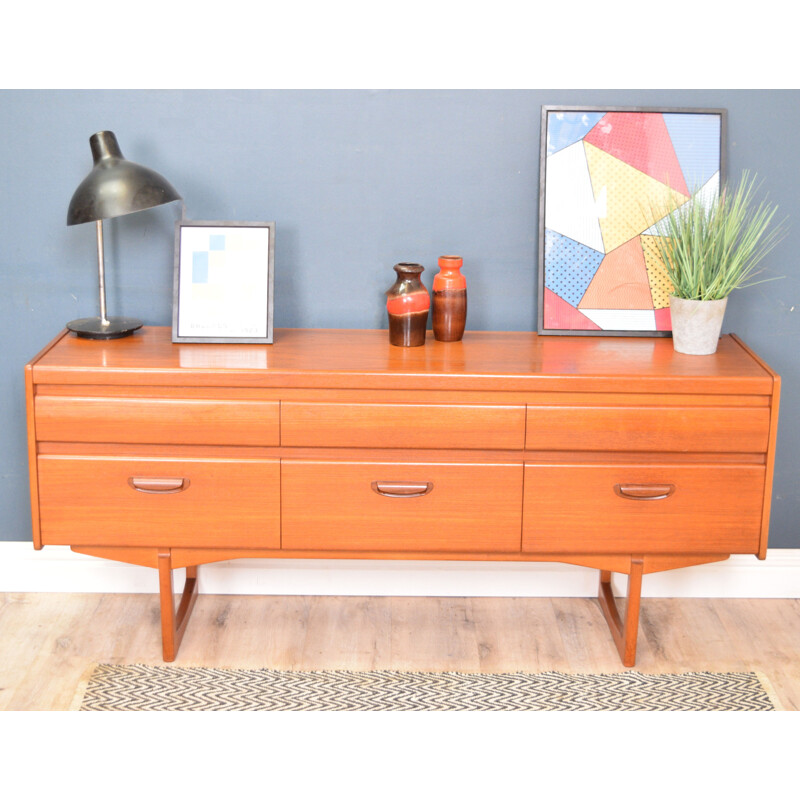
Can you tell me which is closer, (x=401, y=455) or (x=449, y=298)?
(x=401, y=455)

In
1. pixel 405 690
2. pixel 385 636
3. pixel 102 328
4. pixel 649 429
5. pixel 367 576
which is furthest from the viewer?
pixel 367 576

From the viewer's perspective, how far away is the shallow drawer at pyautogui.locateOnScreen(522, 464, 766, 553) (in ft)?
7.68

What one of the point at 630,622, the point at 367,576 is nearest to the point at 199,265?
the point at 367,576

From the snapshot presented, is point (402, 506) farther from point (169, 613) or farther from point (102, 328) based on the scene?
point (102, 328)

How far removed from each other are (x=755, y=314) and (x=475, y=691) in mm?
1248

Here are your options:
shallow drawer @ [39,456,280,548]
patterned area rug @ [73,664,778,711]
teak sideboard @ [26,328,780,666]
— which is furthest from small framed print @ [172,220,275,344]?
patterned area rug @ [73,664,778,711]

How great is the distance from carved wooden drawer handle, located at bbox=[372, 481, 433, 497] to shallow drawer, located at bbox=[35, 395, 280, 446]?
27 cm

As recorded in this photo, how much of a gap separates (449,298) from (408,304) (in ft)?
0.37

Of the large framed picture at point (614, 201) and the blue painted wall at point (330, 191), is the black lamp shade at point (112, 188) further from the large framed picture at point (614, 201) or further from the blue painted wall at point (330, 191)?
the large framed picture at point (614, 201)

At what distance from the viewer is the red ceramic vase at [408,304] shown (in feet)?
8.02

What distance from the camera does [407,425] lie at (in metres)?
2.32

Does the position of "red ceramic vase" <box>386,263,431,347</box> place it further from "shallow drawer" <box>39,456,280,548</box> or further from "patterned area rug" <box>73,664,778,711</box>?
"patterned area rug" <box>73,664,778,711</box>
